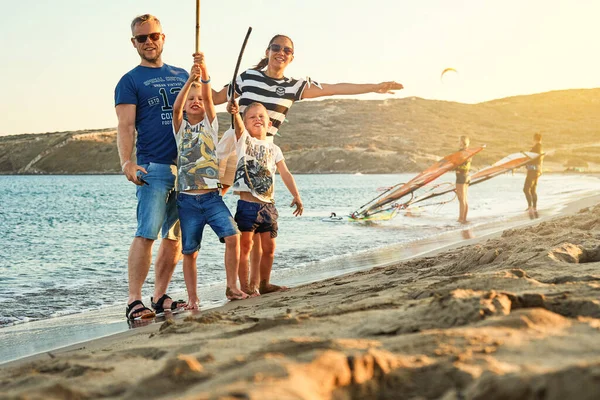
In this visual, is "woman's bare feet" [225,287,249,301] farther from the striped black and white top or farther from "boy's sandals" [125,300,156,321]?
the striped black and white top

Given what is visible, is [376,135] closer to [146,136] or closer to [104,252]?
[104,252]

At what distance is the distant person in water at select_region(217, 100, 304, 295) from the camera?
5227 millimetres

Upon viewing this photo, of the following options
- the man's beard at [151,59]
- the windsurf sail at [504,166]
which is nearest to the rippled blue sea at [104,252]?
the windsurf sail at [504,166]

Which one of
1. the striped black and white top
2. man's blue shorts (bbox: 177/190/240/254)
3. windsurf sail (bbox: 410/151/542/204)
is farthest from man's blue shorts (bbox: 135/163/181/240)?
windsurf sail (bbox: 410/151/542/204)

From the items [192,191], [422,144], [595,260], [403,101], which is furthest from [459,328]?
[403,101]

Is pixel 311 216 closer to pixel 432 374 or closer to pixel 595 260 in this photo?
pixel 595 260

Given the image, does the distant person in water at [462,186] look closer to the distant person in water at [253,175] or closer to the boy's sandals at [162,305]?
the distant person in water at [253,175]

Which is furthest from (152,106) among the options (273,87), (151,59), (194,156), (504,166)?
(504,166)

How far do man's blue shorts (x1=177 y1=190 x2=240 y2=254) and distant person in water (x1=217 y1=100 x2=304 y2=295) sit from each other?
30 centimetres

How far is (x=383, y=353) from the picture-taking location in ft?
7.20

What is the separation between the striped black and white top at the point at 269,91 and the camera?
5.44 meters

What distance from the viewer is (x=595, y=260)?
4.56m

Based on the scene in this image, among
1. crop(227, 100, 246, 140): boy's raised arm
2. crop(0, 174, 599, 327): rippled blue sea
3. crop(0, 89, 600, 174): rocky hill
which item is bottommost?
crop(0, 174, 599, 327): rippled blue sea

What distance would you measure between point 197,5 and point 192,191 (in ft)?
4.34
